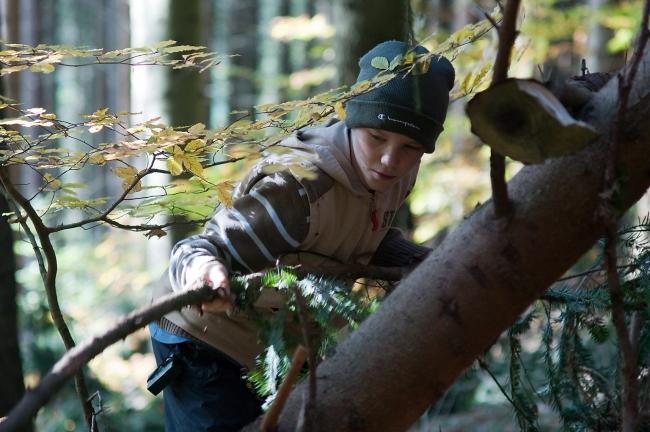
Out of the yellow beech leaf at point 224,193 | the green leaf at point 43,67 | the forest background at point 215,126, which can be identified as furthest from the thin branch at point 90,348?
the green leaf at point 43,67

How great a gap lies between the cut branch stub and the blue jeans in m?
1.31

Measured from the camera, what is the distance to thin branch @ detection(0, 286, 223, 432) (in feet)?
4.00

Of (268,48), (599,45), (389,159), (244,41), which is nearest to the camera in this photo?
(389,159)

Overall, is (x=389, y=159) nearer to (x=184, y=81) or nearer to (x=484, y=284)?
(x=484, y=284)

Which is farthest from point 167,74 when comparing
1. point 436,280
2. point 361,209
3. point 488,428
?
point 436,280

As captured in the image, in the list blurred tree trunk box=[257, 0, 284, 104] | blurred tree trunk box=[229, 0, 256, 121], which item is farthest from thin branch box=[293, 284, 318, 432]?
blurred tree trunk box=[229, 0, 256, 121]

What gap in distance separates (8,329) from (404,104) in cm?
241

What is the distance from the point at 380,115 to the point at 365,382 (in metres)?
1.02

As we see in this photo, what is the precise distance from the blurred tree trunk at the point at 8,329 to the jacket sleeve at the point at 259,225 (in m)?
1.61

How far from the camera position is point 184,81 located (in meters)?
5.27

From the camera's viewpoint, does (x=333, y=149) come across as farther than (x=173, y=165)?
Yes

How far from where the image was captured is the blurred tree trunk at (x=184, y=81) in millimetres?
5246

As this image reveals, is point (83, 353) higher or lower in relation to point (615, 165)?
lower

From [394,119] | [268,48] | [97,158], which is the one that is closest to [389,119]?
[394,119]
